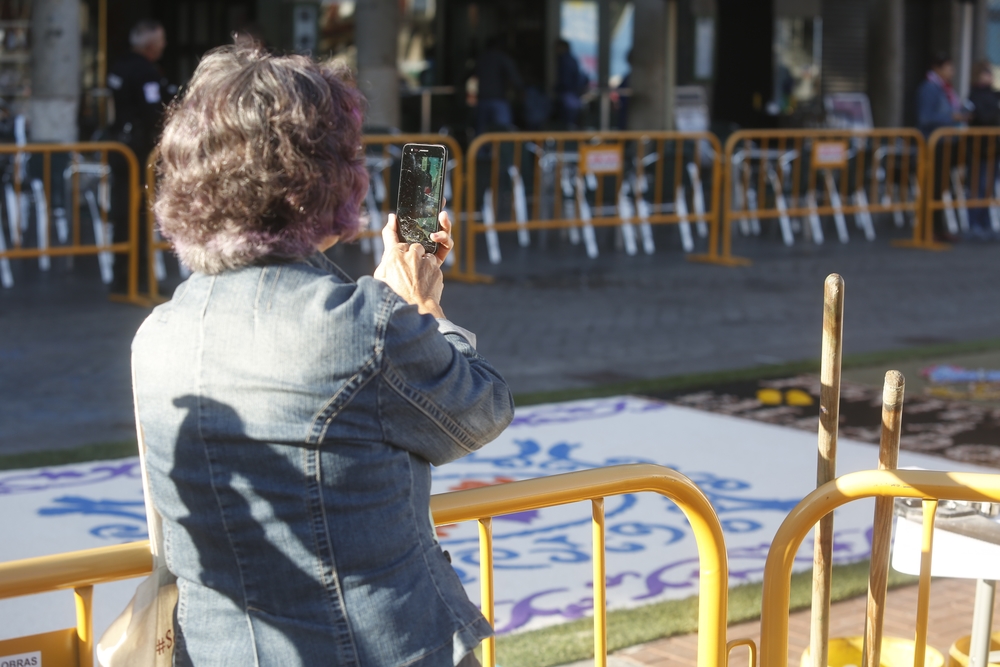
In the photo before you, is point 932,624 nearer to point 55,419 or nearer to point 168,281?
point 55,419

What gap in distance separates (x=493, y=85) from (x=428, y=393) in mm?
13648

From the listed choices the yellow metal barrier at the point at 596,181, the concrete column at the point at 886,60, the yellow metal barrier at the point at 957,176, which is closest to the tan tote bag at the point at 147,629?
the yellow metal barrier at the point at 596,181

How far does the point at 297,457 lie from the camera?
175 centimetres

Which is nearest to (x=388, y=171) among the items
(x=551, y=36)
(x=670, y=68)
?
(x=670, y=68)

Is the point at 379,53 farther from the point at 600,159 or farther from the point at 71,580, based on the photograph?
the point at 71,580

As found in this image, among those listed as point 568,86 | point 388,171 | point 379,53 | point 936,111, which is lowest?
point 388,171

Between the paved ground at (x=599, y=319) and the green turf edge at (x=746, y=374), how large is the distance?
0.55 feet

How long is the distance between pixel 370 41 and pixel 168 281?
20.2 feet

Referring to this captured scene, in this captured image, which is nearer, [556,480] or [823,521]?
[556,480]

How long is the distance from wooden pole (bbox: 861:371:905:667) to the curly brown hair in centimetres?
124

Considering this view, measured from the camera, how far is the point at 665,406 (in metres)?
6.93

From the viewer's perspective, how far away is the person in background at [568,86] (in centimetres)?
1756

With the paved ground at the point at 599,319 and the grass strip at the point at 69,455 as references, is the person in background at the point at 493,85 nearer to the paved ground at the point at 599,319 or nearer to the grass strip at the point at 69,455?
the paved ground at the point at 599,319

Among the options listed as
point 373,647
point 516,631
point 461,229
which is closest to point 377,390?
point 373,647
